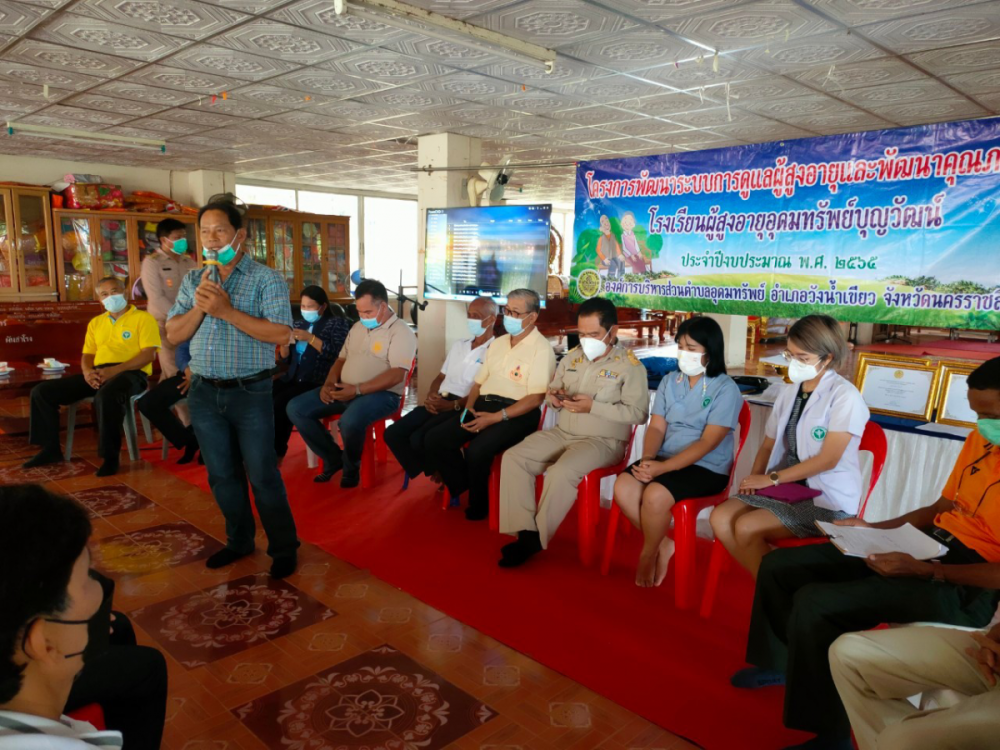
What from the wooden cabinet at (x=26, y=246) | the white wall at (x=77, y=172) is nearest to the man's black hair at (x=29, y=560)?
the wooden cabinet at (x=26, y=246)

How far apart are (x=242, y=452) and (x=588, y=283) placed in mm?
2391

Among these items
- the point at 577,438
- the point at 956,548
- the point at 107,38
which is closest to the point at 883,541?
the point at 956,548

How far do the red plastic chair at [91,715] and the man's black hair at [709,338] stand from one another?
2343 millimetres

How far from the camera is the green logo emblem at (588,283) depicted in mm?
4301

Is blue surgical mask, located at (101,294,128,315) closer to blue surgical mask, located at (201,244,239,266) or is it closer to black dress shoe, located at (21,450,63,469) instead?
black dress shoe, located at (21,450,63,469)

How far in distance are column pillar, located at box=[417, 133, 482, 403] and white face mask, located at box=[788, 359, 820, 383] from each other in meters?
3.46

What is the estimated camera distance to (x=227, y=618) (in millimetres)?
2604

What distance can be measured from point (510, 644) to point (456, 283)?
11.4 ft

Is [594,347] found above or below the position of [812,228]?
below

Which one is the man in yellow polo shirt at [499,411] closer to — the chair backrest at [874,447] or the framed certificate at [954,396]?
the chair backrest at [874,447]

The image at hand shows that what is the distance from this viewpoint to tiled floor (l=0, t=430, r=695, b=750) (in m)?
1.98

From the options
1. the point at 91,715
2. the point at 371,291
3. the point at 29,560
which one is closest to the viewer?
the point at 29,560

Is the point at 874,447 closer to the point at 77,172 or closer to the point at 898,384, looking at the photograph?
the point at 898,384

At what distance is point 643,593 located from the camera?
2869 millimetres
